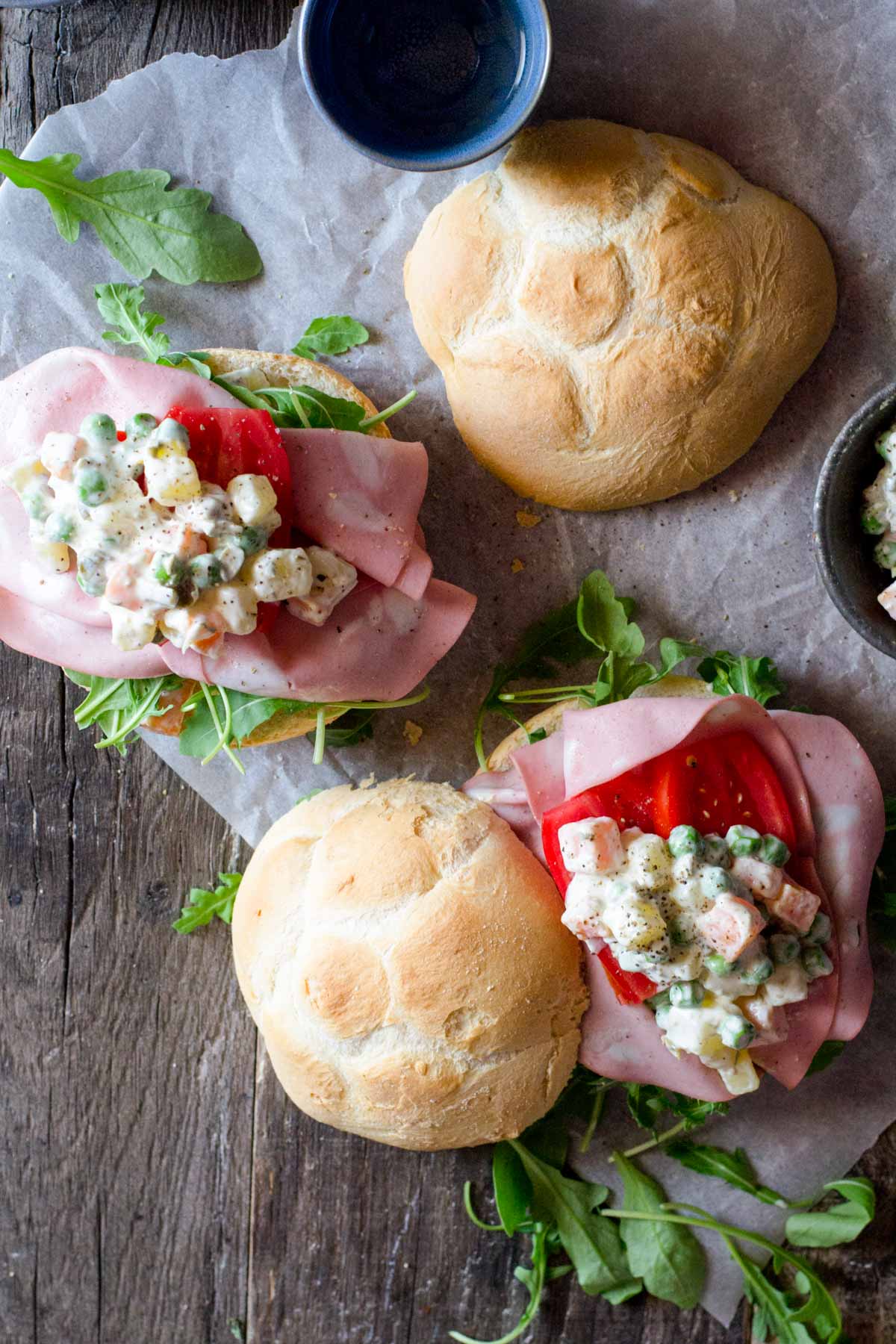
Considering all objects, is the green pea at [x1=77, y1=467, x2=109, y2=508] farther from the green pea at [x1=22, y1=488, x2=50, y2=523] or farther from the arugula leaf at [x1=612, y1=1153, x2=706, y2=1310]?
the arugula leaf at [x1=612, y1=1153, x2=706, y2=1310]

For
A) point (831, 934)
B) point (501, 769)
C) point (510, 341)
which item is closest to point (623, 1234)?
point (831, 934)

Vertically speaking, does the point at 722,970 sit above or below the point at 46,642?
above

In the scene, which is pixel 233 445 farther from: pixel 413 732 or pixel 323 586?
pixel 413 732

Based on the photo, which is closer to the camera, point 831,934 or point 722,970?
point 722,970

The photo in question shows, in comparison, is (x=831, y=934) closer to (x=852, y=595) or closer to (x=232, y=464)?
(x=852, y=595)

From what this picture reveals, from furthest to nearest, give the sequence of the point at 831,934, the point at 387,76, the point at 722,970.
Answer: the point at 387,76 → the point at 831,934 → the point at 722,970

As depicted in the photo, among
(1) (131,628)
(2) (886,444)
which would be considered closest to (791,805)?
(2) (886,444)

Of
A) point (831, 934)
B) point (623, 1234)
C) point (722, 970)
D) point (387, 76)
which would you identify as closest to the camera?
point (722, 970)
